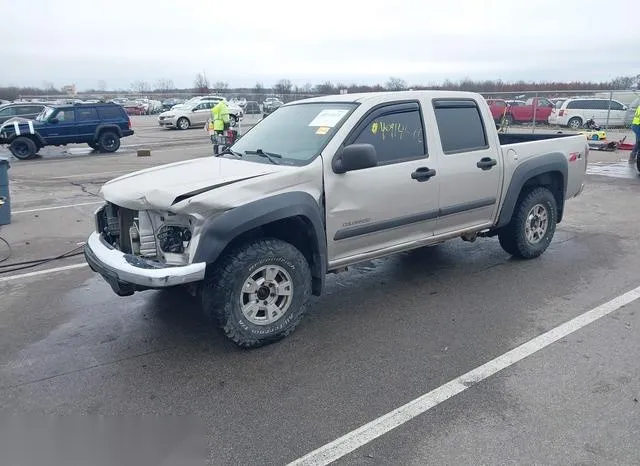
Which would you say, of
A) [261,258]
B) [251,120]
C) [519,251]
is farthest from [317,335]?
[251,120]

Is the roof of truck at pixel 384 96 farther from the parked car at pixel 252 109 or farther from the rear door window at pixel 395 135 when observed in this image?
the parked car at pixel 252 109

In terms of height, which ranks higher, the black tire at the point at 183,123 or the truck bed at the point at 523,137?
the truck bed at the point at 523,137

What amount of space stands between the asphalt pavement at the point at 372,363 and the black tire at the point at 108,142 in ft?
48.4

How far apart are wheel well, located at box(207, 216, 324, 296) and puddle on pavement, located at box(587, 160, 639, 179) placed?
423 inches

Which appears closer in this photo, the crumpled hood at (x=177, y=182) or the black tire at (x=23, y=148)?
the crumpled hood at (x=177, y=182)

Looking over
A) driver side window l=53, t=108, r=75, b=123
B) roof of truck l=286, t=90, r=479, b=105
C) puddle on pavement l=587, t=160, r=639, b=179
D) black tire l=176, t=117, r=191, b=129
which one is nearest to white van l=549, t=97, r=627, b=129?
puddle on pavement l=587, t=160, r=639, b=179

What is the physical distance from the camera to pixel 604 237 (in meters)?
7.32

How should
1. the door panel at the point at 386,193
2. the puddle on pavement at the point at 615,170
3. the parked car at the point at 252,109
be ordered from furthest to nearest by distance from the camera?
the parked car at the point at 252,109, the puddle on pavement at the point at 615,170, the door panel at the point at 386,193

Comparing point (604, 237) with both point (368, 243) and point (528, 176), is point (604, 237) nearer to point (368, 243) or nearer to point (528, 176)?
point (528, 176)

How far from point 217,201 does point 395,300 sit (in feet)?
7.15

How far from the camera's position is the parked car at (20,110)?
21438mm

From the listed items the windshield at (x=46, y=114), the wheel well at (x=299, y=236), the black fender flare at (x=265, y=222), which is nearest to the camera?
the black fender flare at (x=265, y=222)

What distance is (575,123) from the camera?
82.6ft

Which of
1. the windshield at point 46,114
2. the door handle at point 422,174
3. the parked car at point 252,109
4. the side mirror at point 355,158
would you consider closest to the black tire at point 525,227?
the door handle at point 422,174
